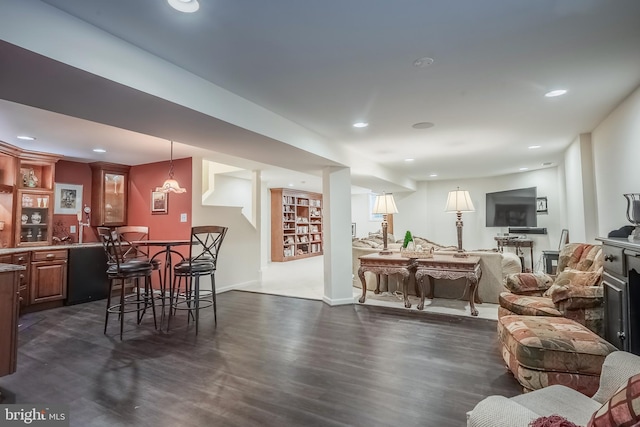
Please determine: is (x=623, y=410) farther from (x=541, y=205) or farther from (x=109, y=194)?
(x=541, y=205)

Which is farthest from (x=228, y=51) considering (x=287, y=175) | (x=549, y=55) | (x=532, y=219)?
(x=532, y=219)

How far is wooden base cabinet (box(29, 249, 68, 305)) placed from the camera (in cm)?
433

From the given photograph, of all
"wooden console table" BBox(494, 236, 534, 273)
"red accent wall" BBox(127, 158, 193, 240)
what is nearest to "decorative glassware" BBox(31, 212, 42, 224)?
"red accent wall" BBox(127, 158, 193, 240)

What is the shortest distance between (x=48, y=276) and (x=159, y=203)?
179 cm

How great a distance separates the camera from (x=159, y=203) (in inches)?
214

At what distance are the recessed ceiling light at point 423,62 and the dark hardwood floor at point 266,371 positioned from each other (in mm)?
2290

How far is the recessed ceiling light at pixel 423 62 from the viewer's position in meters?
2.20

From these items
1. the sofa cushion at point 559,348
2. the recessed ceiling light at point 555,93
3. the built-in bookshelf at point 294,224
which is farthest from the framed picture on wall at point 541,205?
the built-in bookshelf at point 294,224

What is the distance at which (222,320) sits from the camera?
3.82 m

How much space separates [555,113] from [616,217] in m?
1.23

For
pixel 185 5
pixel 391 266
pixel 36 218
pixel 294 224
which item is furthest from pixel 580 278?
pixel 294 224

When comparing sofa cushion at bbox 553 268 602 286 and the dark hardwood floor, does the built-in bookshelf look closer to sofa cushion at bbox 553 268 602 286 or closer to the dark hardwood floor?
the dark hardwood floor

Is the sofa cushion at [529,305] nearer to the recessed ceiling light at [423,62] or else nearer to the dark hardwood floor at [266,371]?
the dark hardwood floor at [266,371]

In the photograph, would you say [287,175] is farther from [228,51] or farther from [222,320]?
[228,51]
